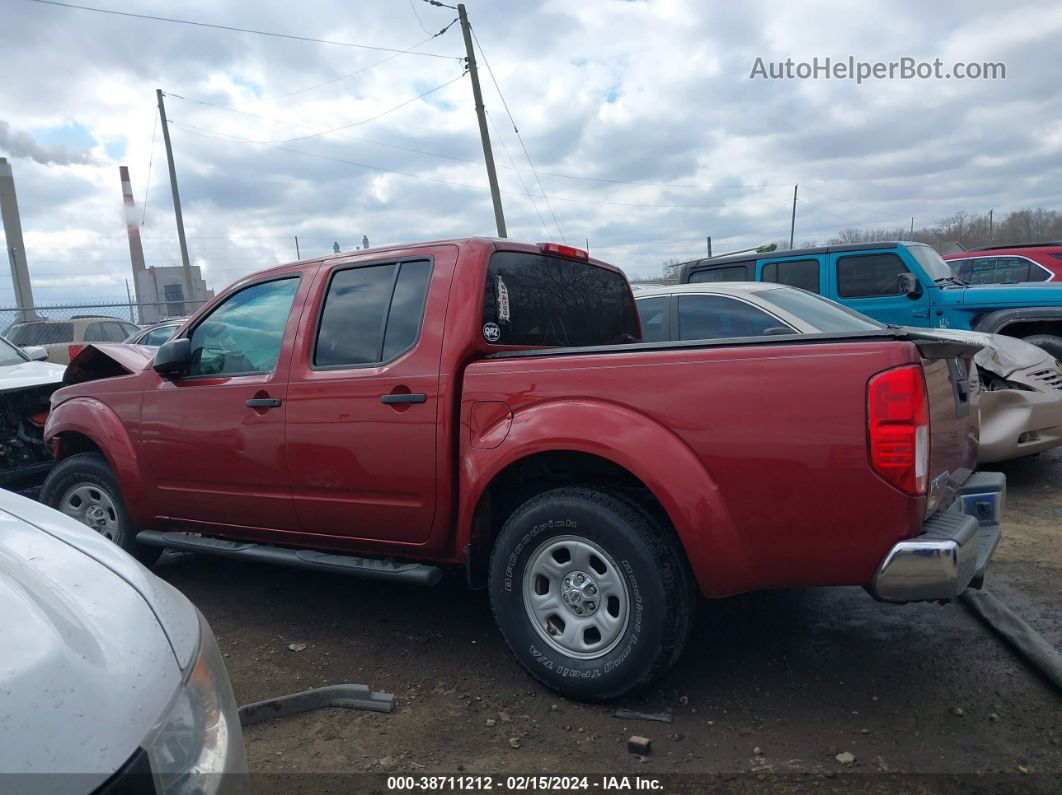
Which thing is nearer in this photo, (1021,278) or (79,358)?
(79,358)

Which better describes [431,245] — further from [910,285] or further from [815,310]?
[910,285]

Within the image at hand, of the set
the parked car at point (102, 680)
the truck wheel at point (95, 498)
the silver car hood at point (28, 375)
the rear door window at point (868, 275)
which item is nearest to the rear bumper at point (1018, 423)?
the rear door window at point (868, 275)

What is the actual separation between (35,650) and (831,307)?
598 cm

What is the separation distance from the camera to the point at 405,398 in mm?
3389

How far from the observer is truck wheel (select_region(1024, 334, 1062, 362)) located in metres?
6.86

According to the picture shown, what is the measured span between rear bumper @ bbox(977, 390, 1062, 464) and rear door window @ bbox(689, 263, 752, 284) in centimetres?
346

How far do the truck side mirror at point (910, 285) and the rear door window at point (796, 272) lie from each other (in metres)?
0.88

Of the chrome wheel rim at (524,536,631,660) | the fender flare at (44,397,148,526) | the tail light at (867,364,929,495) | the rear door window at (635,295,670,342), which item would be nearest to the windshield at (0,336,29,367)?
the fender flare at (44,397,148,526)

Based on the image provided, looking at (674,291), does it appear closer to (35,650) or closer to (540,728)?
(540,728)

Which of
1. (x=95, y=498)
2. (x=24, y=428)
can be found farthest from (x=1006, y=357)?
(x=24, y=428)

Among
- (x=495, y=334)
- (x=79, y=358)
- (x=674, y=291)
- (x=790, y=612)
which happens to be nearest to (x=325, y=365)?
(x=495, y=334)

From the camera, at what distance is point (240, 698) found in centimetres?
327

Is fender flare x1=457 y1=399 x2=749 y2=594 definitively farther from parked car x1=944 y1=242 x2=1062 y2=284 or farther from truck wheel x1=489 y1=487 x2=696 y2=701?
parked car x1=944 y1=242 x2=1062 y2=284

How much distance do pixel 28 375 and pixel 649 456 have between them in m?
5.60
